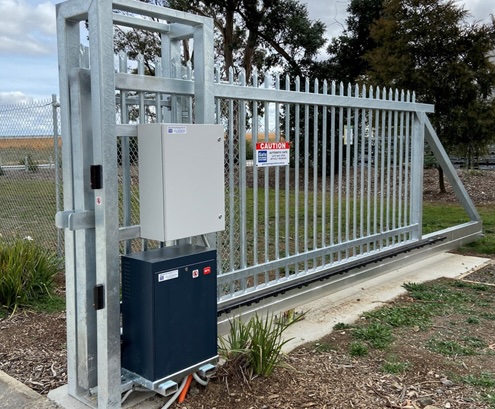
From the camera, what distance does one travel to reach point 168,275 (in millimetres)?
2996

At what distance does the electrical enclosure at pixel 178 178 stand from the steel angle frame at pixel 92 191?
21 centimetres

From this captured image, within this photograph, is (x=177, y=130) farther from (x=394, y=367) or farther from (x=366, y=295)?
(x=366, y=295)

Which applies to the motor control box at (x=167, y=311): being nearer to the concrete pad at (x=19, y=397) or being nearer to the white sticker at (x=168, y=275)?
the white sticker at (x=168, y=275)

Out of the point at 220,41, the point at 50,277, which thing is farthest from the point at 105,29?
the point at 220,41

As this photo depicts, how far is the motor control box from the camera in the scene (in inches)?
117

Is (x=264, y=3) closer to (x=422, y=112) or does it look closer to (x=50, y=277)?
(x=422, y=112)

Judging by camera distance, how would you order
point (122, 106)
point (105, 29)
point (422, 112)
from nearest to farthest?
point (105, 29)
point (122, 106)
point (422, 112)

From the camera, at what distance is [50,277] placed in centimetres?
520

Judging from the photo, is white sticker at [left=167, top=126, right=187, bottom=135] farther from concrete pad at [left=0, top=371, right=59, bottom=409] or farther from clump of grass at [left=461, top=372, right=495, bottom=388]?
clump of grass at [left=461, top=372, right=495, bottom=388]

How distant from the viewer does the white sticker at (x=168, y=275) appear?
9.70ft

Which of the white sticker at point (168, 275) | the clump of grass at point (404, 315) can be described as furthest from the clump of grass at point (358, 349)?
the white sticker at point (168, 275)

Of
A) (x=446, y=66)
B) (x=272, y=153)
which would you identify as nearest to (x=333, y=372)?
(x=272, y=153)

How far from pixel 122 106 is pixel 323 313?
2693 mm

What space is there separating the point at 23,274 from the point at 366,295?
3378mm
